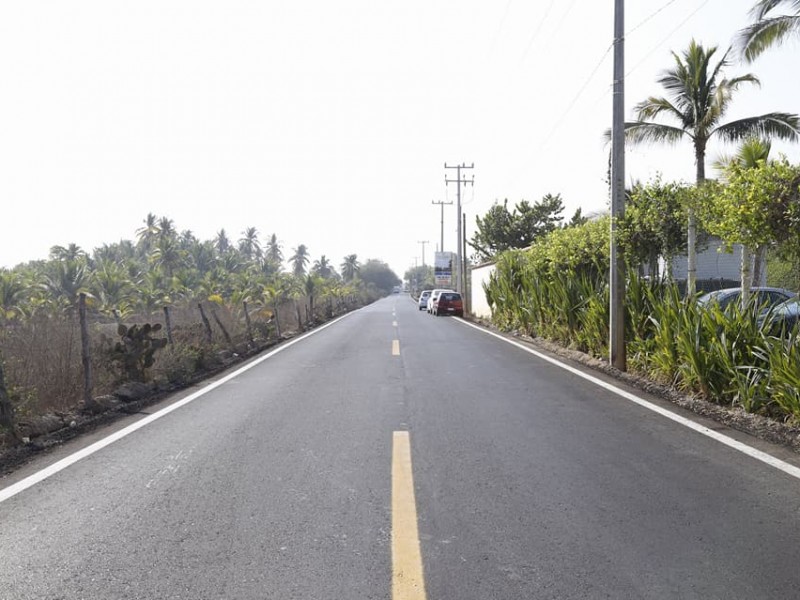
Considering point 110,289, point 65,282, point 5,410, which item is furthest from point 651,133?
point 65,282

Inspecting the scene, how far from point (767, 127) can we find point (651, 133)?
3567 millimetres

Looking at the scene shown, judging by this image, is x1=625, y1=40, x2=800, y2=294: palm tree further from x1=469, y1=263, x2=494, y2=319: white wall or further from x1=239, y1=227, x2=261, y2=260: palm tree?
x1=239, y1=227, x2=261, y2=260: palm tree

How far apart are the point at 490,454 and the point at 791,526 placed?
7.57 feet

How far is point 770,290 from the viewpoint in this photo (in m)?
12.8

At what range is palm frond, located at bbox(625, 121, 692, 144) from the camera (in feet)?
70.4

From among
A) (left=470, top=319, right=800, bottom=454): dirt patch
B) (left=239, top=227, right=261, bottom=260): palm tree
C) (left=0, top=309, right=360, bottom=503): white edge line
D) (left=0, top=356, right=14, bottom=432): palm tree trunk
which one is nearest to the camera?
(left=0, top=309, right=360, bottom=503): white edge line

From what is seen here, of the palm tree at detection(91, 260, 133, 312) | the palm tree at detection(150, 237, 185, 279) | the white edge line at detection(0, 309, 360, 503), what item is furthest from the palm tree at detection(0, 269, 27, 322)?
the palm tree at detection(150, 237, 185, 279)

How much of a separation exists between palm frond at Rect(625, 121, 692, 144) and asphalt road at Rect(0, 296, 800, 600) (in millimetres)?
17134

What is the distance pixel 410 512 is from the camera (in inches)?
160

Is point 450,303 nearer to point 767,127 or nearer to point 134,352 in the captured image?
point 767,127

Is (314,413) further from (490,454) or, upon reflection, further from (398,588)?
(398,588)

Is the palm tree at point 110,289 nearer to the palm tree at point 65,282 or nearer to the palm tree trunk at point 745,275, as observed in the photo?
the palm tree at point 65,282

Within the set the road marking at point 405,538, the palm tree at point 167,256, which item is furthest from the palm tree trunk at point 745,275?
the palm tree at point 167,256

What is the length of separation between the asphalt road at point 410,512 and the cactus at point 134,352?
2704mm
